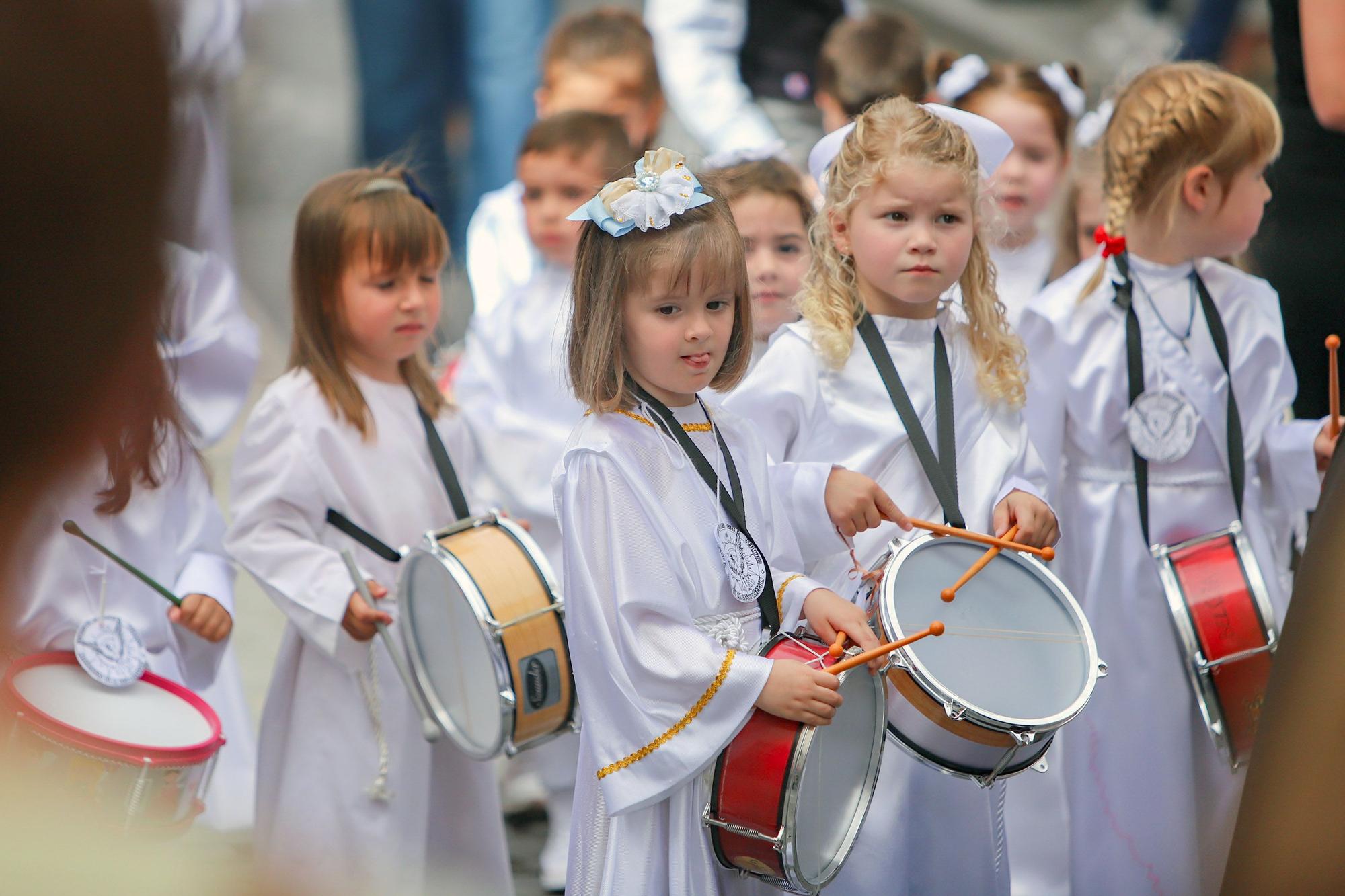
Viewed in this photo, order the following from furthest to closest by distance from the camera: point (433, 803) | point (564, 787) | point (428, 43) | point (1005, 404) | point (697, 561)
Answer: point (428, 43), point (564, 787), point (433, 803), point (1005, 404), point (697, 561)

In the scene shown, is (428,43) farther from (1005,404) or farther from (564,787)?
(1005,404)

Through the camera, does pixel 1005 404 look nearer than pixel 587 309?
No

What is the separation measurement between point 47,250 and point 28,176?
47 mm

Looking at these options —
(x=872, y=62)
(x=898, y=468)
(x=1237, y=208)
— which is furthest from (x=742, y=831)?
(x=872, y=62)

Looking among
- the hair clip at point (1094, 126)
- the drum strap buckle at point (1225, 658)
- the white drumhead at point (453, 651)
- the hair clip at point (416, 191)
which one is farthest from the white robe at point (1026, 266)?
the white drumhead at point (453, 651)

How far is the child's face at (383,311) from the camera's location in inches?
132

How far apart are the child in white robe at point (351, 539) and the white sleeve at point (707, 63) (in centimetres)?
279

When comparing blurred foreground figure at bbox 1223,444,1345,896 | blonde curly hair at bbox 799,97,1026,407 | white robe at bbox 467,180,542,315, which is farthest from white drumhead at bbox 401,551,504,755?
white robe at bbox 467,180,542,315

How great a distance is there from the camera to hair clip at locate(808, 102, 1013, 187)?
301 centimetres

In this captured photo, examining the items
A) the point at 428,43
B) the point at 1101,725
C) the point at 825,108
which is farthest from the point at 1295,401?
the point at 428,43

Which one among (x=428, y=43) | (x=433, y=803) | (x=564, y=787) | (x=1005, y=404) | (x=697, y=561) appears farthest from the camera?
(x=428, y=43)

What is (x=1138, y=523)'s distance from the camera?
3.39m

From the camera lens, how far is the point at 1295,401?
3.96 meters

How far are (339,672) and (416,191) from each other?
1231 mm
